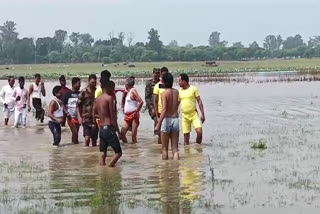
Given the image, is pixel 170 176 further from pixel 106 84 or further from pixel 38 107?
pixel 38 107

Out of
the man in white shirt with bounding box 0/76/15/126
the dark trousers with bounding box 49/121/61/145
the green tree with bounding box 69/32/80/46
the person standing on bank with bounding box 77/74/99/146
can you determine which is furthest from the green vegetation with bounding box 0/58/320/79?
the green tree with bounding box 69/32/80/46

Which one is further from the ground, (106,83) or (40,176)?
(106,83)

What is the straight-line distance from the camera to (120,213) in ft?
26.2

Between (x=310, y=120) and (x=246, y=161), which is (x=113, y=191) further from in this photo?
(x=310, y=120)

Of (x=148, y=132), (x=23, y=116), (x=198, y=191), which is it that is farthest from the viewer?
(x=23, y=116)

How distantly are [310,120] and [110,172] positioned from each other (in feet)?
34.3

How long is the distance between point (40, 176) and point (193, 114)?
4.15 metres

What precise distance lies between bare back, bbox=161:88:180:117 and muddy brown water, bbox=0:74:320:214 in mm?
889

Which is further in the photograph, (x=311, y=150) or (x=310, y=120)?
(x=310, y=120)

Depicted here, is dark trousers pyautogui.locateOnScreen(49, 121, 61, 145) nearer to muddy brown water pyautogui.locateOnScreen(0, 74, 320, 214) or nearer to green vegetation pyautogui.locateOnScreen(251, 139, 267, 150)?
muddy brown water pyautogui.locateOnScreen(0, 74, 320, 214)

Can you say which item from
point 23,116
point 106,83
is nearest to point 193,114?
point 106,83

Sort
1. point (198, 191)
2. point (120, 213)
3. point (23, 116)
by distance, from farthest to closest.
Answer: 1. point (23, 116)
2. point (198, 191)
3. point (120, 213)

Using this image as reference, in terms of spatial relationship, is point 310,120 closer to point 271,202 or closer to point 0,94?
point 0,94

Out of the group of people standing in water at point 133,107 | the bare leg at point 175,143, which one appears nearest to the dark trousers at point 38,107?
the group of people standing in water at point 133,107
